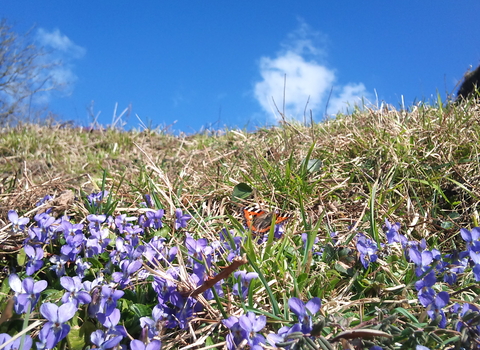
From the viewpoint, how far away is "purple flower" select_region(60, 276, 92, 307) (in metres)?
1.25

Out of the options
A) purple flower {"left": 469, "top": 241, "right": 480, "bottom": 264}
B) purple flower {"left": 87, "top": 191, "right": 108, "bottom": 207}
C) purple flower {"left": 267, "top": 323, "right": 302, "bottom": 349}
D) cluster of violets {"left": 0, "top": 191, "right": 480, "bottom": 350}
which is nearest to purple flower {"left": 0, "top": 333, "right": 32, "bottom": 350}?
cluster of violets {"left": 0, "top": 191, "right": 480, "bottom": 350}

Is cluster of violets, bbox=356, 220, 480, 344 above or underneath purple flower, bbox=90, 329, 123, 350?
above

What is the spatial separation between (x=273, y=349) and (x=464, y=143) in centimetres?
247

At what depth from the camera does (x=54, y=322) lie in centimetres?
115

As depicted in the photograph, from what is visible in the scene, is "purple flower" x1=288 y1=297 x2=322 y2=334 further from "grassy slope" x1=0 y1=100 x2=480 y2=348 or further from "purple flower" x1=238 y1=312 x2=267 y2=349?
"grassy slope" x1=0 y1=100 x2=480 y2=348

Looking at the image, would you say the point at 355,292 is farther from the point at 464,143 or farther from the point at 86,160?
the point at 86,160

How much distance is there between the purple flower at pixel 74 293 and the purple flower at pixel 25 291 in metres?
0.08

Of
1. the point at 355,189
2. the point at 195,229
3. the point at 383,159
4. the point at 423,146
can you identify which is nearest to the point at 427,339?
the point at 195,229

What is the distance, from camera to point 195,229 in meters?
2.10

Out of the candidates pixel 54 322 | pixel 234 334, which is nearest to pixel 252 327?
pixel 234 334

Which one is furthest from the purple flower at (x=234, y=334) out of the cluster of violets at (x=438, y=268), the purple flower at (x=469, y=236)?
the purple flower at (x=469, y=236)

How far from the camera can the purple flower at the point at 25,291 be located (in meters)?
1.27

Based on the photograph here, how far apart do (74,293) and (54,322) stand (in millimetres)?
145

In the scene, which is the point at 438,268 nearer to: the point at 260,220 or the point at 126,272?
the point at 260,220
